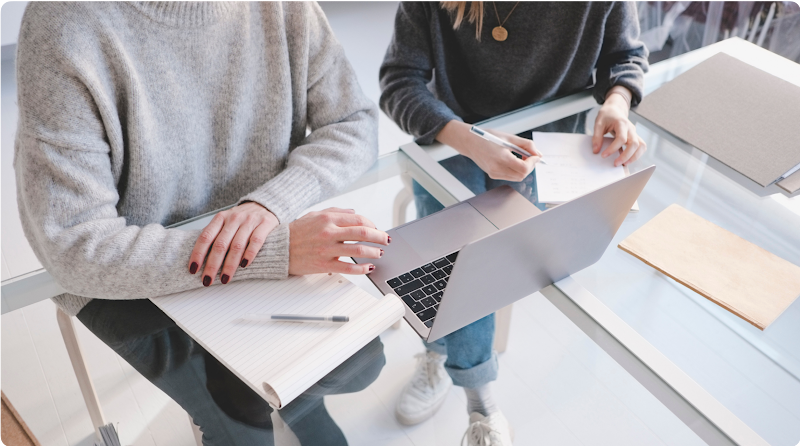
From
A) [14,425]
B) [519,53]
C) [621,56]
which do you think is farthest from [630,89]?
[14,425]

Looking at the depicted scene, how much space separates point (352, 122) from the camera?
1041mm

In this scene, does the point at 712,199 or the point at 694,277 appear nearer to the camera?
the point at 694,277

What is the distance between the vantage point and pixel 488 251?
2.13ft

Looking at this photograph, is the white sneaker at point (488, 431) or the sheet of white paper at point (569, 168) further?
the sheet of white paper at point (569, 168)

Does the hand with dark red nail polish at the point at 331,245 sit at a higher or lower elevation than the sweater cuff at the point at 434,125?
higher

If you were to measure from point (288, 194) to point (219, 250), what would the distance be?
0.52 ft

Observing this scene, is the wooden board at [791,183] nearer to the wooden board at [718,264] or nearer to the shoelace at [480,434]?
the wooden board at [718,264]

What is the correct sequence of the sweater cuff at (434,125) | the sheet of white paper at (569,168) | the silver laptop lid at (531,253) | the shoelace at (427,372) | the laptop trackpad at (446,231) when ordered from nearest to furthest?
the silver laptop lid at (531,253), the shoelace at (427,372), the laptop trackpad at (446,231), the sheet of white paper at (569,168), the sweater cuff at (434,125)

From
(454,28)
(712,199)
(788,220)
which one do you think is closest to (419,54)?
(454,28)

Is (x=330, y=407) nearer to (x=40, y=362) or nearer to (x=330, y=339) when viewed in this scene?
(x=330, y=339)

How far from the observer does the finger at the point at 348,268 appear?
79cm

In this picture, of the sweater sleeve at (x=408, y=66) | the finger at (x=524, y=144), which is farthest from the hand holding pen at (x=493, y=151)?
the sweater sleeve at (x=408, y=66)

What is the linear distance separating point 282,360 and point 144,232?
28 cm

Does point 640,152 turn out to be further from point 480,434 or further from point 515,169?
point 480,434
